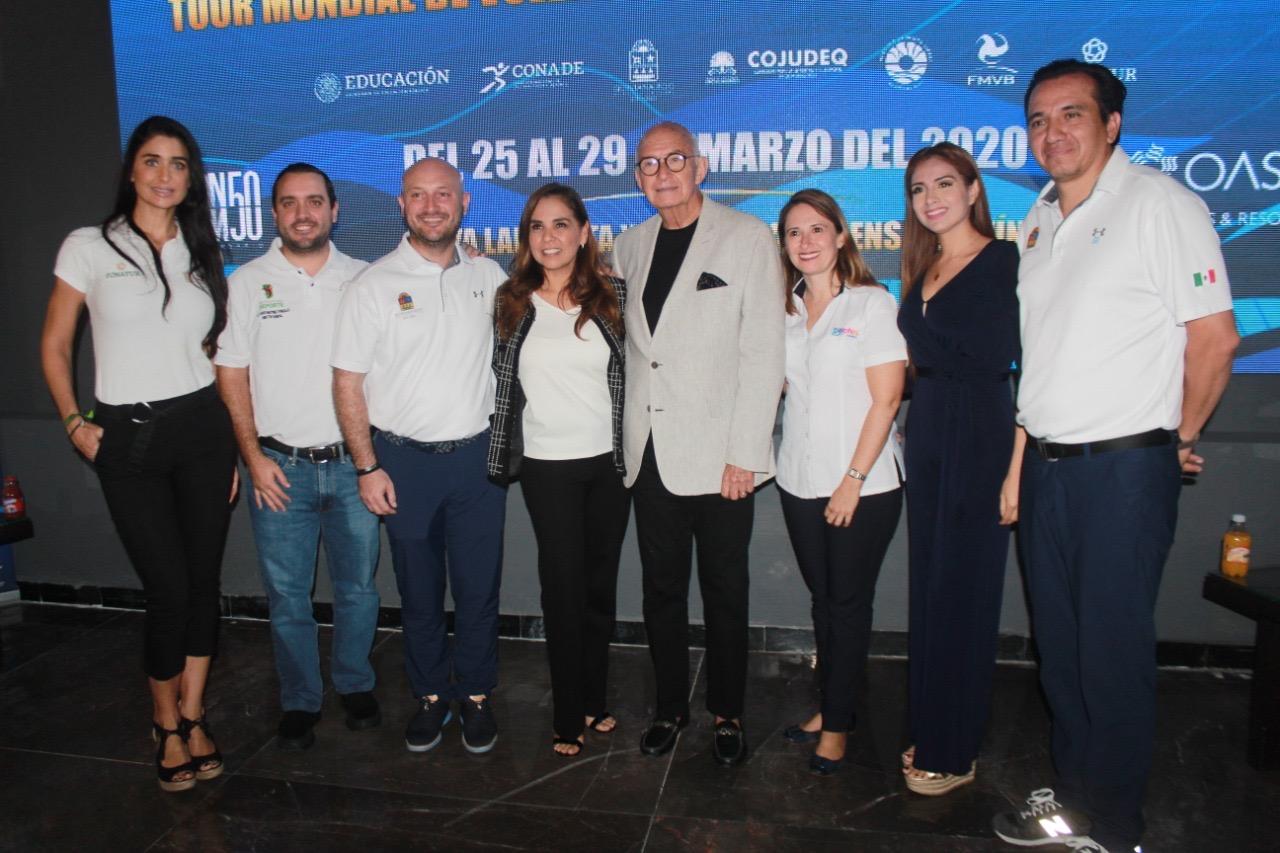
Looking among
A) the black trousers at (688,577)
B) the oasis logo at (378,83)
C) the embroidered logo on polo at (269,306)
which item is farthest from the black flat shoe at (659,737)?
the oasis logo at (378,83)

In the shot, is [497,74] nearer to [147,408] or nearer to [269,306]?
[269,306]

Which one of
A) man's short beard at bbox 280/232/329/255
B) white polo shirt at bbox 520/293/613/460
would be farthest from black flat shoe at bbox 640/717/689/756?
man's short beard at bbox 280/232/329/255

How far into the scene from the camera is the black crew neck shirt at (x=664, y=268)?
260cm

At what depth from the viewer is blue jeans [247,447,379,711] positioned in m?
2.88

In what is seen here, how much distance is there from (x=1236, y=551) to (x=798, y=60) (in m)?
2.33

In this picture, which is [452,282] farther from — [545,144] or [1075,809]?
[1075,809]

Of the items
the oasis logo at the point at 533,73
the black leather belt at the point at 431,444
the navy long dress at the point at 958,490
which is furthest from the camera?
the oasis logo at the point at 533,73

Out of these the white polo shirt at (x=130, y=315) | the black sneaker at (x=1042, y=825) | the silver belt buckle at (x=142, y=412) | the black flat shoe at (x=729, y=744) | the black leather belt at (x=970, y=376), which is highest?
the white polo shirt at (x=130, y=315)

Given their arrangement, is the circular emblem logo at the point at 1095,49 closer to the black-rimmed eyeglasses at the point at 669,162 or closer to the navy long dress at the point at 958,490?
the navy long dress at the point at 958,490

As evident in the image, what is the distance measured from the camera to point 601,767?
9.00 ft

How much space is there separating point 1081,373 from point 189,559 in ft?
8.31

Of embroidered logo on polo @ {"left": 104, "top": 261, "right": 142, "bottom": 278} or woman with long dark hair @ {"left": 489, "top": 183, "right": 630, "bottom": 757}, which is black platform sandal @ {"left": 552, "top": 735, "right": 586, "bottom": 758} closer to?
woman with long dark hair @ {"left": 489, "top": 183, "right": 630, "bottom": 757}

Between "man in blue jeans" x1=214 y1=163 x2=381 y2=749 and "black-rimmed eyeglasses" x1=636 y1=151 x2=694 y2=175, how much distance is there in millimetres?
1038

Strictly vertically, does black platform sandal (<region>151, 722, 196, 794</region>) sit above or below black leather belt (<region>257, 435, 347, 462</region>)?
below
